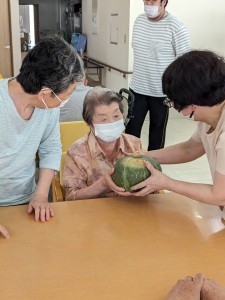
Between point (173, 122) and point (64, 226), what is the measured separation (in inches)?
173

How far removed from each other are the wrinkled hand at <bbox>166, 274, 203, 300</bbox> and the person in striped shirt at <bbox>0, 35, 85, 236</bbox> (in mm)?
579

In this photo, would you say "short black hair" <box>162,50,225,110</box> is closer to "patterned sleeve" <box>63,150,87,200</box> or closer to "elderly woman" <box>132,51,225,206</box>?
"elderly woman" <box>132,51,225,206</box>

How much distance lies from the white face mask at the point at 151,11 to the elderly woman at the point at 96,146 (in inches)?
63.8

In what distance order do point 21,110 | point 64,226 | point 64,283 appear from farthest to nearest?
point 21,110 → point 64,226 → point 64,283

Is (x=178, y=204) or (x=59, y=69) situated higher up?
(x=59, y=69)

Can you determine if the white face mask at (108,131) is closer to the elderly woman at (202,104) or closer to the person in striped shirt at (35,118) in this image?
the person in striped shirt at (35,118)

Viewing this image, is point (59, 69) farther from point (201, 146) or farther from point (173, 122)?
point (173, 122)

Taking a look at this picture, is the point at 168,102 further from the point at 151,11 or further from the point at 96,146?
the point at 151,11

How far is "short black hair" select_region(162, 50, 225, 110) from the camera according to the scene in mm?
1159

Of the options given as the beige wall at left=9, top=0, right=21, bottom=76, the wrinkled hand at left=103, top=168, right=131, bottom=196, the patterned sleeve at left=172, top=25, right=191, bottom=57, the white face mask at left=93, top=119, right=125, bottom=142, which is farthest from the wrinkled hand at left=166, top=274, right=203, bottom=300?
the beige wall at left=9, top=0, right=21, bottom=76

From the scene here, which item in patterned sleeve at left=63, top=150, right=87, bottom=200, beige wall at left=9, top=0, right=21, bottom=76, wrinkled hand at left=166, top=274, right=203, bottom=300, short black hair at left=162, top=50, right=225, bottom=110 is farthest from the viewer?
beige wall at left=9, top=0, right=21, bottom=76

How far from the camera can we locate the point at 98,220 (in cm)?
135

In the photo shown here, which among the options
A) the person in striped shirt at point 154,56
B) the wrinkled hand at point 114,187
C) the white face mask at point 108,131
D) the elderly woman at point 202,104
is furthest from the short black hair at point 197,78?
the person in striped shirt at point 154,56

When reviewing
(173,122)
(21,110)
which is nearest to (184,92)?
(21,110)
